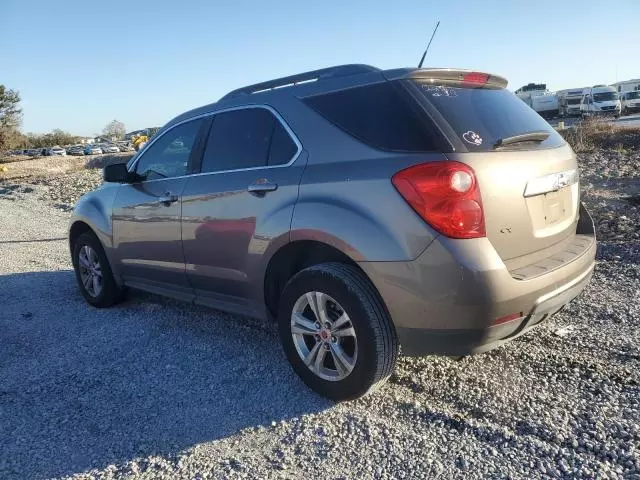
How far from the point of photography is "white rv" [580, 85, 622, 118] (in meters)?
38.0

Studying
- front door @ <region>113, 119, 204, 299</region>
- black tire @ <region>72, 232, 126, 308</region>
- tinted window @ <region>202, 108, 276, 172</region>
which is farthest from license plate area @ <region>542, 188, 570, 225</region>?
black tire @ <region>72, 232, 126, 308</region>

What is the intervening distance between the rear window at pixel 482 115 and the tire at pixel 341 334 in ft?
3.19

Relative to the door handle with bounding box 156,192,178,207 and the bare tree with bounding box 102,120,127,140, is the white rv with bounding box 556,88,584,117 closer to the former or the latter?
the door handle with bounding box 156,192,178,207

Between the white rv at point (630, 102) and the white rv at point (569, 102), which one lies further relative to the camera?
the white rv at point (630, 102)

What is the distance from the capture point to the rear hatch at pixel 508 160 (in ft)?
9.12

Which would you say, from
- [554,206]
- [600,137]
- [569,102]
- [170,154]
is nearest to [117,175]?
[170,154]

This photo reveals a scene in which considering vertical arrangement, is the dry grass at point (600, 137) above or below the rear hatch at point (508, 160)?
below

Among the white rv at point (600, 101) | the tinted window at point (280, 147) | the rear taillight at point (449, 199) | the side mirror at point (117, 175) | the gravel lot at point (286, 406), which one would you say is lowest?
the gravel lot at point (286, 406)

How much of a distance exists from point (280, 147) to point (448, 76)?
112 centimetres

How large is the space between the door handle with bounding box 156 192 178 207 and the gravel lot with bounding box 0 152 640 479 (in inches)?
42.9

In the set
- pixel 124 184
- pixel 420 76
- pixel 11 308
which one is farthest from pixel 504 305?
pixel 11 308

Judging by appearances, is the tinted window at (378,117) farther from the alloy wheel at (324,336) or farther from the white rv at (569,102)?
the white rv at (569,102)

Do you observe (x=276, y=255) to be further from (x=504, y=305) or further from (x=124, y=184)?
(x=124, y=184)

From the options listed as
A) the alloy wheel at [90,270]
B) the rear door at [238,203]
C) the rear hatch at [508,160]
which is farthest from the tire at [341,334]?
the alloy wheel at [90,270]
